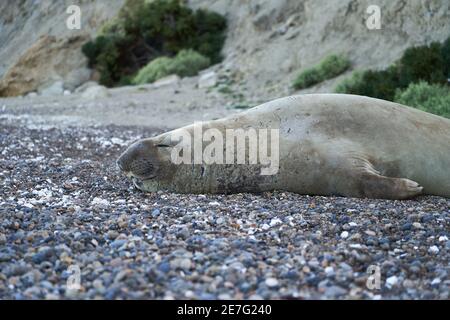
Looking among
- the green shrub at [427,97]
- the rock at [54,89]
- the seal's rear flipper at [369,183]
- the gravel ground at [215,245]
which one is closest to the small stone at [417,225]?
the gravel ground at [215,245]

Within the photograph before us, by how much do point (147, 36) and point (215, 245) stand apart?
881 inches

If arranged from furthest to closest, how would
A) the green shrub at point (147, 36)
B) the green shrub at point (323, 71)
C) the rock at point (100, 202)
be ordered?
the green shrub at point (147, 36)
the green shrub at point (323, 71)
the rock at point (100, 202)

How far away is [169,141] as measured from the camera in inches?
211

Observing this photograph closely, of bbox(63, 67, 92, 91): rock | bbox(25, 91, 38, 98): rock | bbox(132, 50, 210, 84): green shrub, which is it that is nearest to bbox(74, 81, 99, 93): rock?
bbox(63, 67, 92, 91): rock

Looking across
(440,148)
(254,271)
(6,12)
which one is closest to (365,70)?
(440,148)

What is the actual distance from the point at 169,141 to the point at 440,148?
7.56 ft

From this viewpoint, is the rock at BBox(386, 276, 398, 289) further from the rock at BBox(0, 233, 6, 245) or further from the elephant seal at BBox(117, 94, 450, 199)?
the rock at BBox(0, 233, 6, 245)

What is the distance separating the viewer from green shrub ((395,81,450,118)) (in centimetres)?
1033

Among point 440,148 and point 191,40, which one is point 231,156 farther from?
point 191,40

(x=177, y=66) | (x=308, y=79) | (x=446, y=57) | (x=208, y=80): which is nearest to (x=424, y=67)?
(x=446, y=57)

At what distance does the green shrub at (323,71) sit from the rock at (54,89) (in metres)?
12.0

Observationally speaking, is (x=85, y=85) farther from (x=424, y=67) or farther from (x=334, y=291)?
(x=334, y=291)

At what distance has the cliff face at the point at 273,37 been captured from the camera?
14555 mm

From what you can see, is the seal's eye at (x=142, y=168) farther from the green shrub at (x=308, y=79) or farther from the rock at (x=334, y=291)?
the green shrub at (x=308, y=79)
